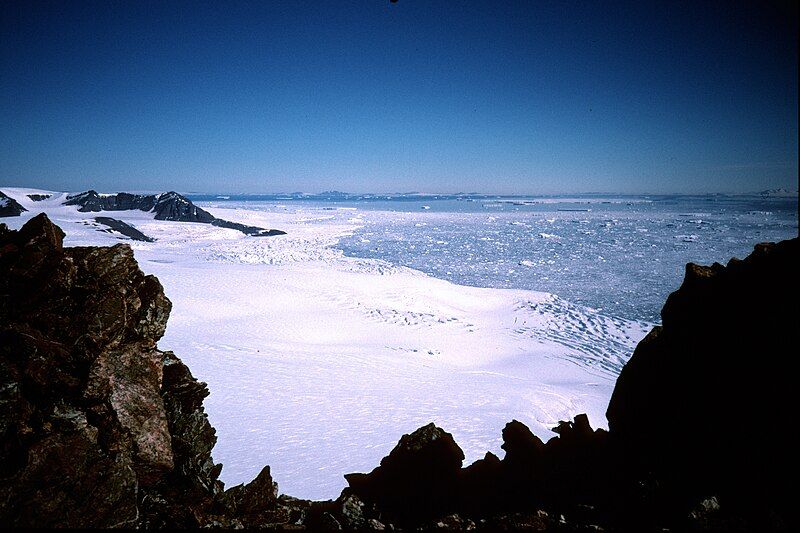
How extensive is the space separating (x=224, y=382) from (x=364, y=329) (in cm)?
666

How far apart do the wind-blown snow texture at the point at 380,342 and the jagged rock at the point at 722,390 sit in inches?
179

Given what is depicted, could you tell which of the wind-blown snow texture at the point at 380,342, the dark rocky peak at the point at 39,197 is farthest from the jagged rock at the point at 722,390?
the dark rocky peak at the point at 39,197

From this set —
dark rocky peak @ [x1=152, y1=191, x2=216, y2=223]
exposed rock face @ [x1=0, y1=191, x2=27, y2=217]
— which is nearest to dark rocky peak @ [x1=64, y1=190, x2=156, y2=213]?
dark rocky peak @ [x1=152, y1=191, x2=216, y2=223]

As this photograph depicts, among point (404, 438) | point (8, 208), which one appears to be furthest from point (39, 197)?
point (404, 438)

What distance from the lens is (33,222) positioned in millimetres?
4574

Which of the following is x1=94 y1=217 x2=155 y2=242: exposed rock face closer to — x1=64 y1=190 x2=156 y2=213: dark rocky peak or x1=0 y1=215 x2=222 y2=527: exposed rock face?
x1=64 y1=190 x2=156 y2=213: dark rocky peak

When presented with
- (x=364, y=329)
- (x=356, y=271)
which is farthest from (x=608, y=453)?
(x=356, y=271)

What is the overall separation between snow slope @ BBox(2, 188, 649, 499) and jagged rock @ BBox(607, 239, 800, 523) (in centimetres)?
466

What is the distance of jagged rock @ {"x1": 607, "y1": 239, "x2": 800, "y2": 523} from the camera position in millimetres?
3494

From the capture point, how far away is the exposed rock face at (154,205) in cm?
4938

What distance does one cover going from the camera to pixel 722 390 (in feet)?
13.2

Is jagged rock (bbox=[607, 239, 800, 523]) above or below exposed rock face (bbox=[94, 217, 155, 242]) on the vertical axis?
below

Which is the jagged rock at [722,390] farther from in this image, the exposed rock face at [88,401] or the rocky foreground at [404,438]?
the exposed rock face at [88,401]

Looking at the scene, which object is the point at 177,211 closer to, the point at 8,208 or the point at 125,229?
the point at 125,229
